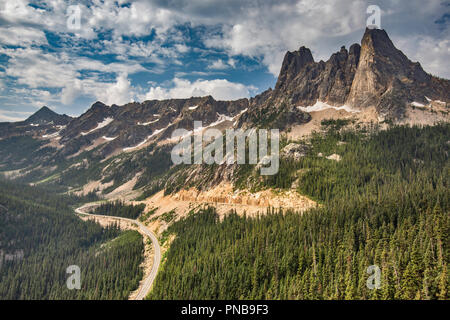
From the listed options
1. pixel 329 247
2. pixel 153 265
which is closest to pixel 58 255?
pixel 153 265

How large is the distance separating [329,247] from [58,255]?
147m

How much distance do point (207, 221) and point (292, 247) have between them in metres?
60.0

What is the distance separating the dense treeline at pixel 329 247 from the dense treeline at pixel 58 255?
23.6 m

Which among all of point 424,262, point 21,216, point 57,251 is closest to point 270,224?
point 424,262

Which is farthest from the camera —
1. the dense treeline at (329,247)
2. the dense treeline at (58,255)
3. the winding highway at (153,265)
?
the dense treeline at (58,255)

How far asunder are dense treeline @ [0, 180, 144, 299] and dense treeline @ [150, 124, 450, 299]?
2364cm

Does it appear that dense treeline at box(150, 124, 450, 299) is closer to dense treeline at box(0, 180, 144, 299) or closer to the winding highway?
the winding highway

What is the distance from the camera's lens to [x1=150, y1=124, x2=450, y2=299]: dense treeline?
5594 cm

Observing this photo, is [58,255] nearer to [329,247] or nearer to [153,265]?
[153,265]

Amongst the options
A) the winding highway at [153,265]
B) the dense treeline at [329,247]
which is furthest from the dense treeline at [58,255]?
the dense treeline at [329,247]

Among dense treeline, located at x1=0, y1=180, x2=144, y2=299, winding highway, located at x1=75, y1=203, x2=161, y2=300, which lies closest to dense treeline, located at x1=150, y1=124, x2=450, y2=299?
winding highway, located at x1=75, y1=203, x2=161, y2=300

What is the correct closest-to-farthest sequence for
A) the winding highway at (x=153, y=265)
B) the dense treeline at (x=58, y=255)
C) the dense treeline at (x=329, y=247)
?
the dense treeline at (x=329, y=247) < the winding highway at (x=153, y=265) < the dense treeline at (x=58, y=255)

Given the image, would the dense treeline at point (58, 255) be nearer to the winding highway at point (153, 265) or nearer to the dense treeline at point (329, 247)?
the winding highway at point (153, 265)

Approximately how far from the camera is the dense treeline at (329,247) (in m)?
55.9
